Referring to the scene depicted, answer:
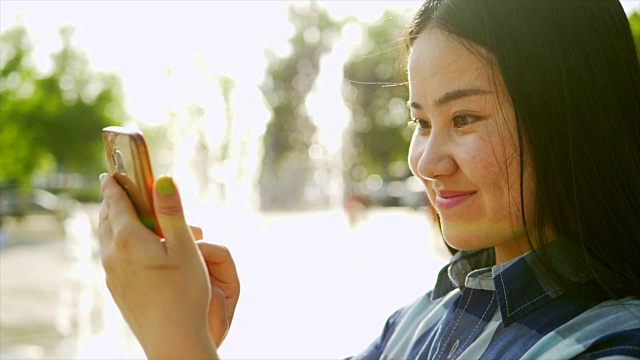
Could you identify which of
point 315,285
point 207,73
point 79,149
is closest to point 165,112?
point 207,73

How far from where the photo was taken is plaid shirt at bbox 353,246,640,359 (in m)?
1.34

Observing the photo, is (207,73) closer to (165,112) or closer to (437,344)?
(165,112)

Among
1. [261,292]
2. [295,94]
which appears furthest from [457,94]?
[295,94]

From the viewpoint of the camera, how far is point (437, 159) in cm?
158

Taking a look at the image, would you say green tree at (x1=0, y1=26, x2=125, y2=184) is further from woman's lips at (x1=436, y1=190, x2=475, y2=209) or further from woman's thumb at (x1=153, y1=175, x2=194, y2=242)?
woman's thumb at (x1=153, y1=175, x2=194, y2=242)

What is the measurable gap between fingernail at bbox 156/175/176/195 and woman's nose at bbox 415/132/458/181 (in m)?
0.65

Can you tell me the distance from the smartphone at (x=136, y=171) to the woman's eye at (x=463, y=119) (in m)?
0.69

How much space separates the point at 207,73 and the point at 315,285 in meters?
9.85

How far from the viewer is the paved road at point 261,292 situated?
22.8 ft

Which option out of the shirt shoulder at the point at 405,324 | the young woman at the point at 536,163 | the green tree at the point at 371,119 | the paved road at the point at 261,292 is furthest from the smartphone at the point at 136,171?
the green tree at the point at 371,119

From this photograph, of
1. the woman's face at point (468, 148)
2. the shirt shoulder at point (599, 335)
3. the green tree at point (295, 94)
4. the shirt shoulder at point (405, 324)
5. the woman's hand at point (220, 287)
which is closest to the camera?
the shirt shoulder at point (599, 335)

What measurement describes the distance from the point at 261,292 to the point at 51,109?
26514 millimetres

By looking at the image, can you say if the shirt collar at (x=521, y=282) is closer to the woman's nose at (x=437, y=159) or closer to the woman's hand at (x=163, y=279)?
the woman's nose at (x=437, y=159)

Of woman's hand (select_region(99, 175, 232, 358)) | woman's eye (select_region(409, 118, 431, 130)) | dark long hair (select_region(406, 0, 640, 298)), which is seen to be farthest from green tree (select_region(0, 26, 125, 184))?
woman's hand (select_region(99, 175, 232, 358))
